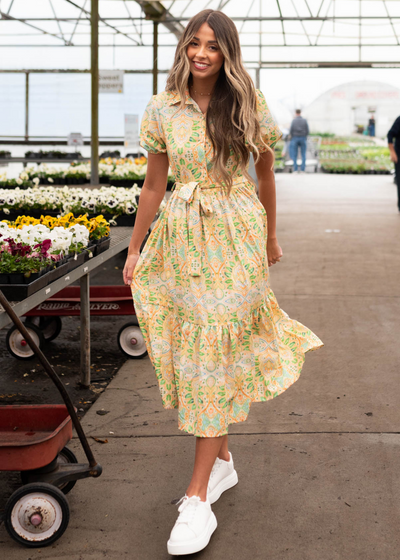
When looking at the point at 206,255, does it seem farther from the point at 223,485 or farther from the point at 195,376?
the point at 223,485

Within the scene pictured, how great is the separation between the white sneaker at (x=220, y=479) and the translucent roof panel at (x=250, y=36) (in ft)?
43.9

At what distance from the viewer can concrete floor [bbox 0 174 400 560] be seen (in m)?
2.14

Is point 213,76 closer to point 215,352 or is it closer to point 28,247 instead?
point 215,352

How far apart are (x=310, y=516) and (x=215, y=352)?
648 mm

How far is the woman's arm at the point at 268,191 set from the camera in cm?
228

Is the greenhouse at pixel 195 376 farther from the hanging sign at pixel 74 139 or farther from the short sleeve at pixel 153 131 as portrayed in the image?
the hanging sign at pixel 74 139

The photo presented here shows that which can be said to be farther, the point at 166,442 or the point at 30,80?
the point at 30,80

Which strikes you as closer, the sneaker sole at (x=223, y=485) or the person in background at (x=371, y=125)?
the sneaker sole at (x=223, y=485)

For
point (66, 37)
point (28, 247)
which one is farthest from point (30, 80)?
point (28, 247)

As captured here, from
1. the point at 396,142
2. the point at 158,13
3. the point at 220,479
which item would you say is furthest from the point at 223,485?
the point at 158,13

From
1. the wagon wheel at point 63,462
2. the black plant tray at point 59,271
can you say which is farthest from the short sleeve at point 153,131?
the wagon wheel at point 63,462

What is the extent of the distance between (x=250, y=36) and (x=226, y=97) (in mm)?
15451

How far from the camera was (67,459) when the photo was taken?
2455 mm

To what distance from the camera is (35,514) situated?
7.00 feet
